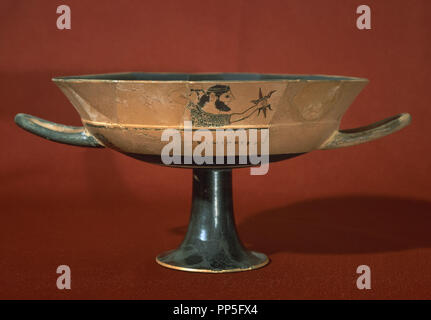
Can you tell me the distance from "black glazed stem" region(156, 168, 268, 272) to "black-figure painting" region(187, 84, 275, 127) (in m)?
0.25

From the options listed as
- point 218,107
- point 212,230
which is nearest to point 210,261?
point 212,230

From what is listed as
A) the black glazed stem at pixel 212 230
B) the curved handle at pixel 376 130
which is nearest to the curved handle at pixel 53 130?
the black glazed stem at pixel 212 230

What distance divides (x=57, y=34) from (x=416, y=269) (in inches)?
52.5

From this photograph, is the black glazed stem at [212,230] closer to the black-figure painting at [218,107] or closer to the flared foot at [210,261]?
the flared foot at [210,261]

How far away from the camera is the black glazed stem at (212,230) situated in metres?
1.74

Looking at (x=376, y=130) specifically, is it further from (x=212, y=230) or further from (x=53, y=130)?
(x=53, y=130)

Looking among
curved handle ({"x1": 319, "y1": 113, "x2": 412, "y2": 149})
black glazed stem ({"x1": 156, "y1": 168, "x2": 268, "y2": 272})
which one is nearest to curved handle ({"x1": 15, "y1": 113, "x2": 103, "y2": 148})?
black glazed stem ({"x1": 156, "y1": 168, "x2": 268, "y2": 272})

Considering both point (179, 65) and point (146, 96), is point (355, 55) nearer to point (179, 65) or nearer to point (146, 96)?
point (179, 65)

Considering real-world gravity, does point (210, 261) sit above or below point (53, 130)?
below

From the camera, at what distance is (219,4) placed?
2.54 meters

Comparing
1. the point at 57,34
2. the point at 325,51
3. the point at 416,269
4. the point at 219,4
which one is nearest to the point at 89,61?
the point at 57,34

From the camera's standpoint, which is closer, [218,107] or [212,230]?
[218,107]

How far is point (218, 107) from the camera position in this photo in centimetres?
150

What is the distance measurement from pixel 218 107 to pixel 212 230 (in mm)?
352
